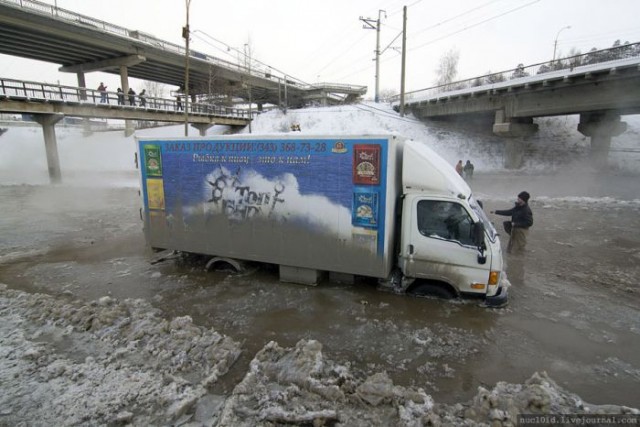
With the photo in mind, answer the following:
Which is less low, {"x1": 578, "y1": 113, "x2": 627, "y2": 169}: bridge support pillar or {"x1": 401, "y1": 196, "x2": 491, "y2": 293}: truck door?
{"x1": 578, "y1": 113, "x2": 627, "y2": 169}: bridge support pillar

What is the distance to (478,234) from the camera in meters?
5.71

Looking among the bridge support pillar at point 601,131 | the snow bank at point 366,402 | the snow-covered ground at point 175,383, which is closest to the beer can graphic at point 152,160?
the snow-covered ground at point 175,383

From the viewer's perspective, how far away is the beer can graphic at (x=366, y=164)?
19.6 feet

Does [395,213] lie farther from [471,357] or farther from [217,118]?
[217,118]

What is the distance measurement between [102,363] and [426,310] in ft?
17.5

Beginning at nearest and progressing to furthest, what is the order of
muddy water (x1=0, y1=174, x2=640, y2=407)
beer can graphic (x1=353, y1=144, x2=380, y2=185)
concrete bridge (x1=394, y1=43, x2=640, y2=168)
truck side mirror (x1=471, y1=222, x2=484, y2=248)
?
1. muddy water (x1=0, y1=174, x2=640, y2=407)
2. truck side mirror (x1=471, y1=222, x2=484, y2=248)
3. beer can graphic (x1=353, y1=144, x2=380, y2=185)
4. concrete bridge (x1=394, y1=43, x2=640, y2=168)

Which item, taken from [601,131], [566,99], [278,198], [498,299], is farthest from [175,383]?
[601,131]

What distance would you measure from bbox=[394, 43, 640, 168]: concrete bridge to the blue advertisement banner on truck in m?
22.6

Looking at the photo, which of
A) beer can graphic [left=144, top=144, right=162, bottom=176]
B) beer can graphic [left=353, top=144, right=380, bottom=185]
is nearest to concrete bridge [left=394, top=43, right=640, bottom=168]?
beer can graphic [left=353, top=144, right=380, bottom=185]

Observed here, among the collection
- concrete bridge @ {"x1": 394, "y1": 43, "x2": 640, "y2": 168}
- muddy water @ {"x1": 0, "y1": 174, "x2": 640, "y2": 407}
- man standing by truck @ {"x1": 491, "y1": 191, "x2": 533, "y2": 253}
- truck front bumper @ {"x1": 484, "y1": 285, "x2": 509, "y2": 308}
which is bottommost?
muddy water @ {"x1": 0, "y1": 174, "x2": 640, "y2": 407}

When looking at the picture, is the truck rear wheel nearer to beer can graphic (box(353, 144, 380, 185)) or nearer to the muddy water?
the muddy water

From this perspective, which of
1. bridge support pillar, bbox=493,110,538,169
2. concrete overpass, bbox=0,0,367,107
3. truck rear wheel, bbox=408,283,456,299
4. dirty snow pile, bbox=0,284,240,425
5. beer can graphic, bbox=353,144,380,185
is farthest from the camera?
concrete overpass, bbox=0,0,367,107

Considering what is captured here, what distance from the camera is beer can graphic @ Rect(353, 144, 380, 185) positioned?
598cm

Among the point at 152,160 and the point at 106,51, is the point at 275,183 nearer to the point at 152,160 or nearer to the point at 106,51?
the point at 152,160
